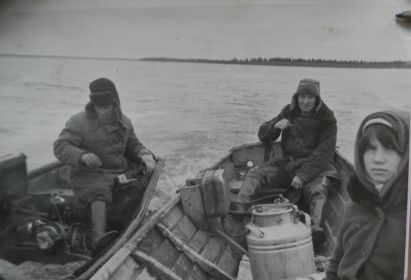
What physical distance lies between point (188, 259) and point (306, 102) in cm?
129

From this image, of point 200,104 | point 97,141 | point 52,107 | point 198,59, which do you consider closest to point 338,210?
point 200,104

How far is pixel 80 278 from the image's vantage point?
225 cm

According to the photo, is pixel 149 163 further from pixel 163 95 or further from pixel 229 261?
pixel 229 261

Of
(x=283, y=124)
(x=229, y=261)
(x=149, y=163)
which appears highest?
(x=283, y=124)

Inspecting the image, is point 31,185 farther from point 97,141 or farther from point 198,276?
point 198,276

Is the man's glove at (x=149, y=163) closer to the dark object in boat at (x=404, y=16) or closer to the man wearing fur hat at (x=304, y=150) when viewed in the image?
the man wearing fur hat at (x=304, y=150)

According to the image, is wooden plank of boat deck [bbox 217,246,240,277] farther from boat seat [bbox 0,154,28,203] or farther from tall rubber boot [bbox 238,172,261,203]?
boat seat [bbox 0,154,28,203]

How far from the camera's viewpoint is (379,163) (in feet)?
6.97

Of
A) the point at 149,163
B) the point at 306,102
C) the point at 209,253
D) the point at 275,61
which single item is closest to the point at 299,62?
the point at 275,61

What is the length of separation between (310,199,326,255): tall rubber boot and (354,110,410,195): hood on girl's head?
727 millimetres

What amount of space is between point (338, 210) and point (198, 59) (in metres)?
1.37

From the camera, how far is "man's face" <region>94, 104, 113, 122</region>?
114 inches

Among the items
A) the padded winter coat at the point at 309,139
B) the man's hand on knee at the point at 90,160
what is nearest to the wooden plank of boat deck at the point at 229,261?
the padded winter coat at the point at 309,139

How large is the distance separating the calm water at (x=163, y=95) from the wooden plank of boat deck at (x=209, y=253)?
0.81 metres
